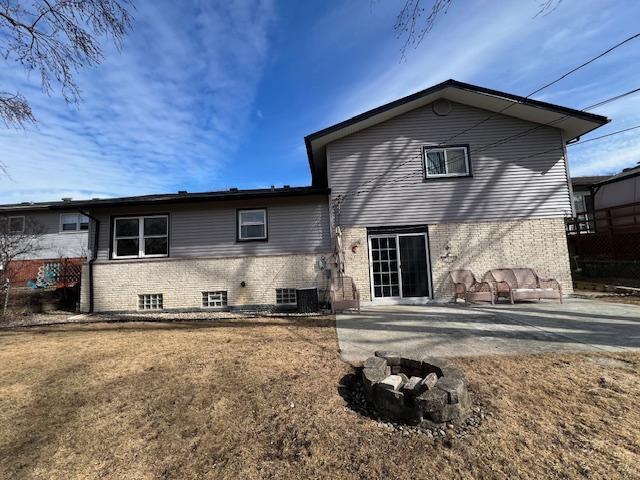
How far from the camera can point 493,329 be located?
648 centimetres

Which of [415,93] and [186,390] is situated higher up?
[415,93]

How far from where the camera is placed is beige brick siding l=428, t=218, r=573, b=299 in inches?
410

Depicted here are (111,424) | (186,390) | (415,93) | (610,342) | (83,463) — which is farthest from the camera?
(415,93)

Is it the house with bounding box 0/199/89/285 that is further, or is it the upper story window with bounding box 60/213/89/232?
the upper story window with bounding box 60/213/89/232

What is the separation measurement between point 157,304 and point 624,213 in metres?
18.7

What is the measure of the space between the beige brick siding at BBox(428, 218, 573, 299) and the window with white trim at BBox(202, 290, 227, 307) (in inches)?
276

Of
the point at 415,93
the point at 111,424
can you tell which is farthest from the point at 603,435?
the point at 415,93

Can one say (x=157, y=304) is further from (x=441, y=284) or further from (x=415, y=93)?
(x=415, y=93)

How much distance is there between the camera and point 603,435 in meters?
2.88

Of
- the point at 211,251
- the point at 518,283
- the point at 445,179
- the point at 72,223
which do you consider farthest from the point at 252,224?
the point at 72,223

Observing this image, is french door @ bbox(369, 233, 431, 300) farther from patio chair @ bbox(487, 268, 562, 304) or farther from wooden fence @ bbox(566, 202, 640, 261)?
wooden fence @ bbox(566, 202, 640, 261)

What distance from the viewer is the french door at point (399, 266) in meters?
10.6

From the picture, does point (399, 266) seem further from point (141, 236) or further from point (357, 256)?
point (141, 236)

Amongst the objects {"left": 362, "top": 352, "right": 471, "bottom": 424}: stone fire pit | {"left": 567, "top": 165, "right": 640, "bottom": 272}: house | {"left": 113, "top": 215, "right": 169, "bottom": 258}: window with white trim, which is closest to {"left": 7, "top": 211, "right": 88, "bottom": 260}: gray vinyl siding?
{"left": 113, "top": 215, "right": 169, "bottom": 258}: window with white trim
